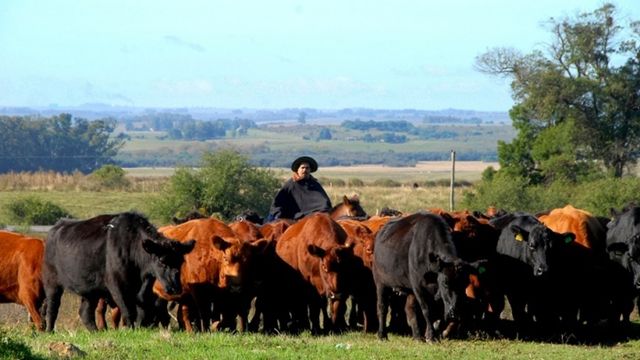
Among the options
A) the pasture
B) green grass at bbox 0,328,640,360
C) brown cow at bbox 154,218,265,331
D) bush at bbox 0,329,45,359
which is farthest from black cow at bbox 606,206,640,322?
bush at bbox 0,329,45,359

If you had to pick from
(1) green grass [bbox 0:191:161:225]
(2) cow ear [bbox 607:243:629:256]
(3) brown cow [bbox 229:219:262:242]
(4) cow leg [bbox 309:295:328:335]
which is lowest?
(1) green grass [bbox 0:191:161:225]

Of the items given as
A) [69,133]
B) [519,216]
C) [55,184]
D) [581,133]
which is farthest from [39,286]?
[69,133]

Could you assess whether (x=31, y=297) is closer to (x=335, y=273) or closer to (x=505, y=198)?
(x=335, y=273)

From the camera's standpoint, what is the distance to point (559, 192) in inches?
2191

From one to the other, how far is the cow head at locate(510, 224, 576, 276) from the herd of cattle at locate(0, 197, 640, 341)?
21 mm

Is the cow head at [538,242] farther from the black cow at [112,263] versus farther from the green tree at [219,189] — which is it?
the green tree at [219,189]

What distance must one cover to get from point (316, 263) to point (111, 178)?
194 feet

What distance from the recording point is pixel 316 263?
1986cm

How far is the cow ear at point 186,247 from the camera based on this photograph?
715 inches

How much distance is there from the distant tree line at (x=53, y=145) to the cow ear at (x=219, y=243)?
143m

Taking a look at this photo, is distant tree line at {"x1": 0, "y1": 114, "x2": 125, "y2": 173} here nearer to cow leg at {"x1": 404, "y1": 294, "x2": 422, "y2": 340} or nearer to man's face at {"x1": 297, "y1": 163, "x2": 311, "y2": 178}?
man's face at {"x1": 297, "y1": 163, "x2": 311, "y2": 178}

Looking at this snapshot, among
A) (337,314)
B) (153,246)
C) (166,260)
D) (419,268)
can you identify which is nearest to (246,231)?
(337,314)

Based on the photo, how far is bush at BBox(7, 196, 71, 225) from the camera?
2216 inches

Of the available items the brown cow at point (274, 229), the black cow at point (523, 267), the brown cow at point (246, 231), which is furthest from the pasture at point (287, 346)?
A: the brown cow at point (274, 229)
